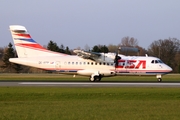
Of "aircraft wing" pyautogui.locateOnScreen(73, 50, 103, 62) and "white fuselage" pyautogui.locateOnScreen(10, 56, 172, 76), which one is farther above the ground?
"aircraft wing" pyautogui.locateOnScreen(73, 50, 103, 62)

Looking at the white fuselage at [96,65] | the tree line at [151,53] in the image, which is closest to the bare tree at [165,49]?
the tree line at [151,53]

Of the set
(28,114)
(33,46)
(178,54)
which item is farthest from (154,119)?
(178,54)

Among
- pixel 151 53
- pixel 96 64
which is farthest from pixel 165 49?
pixel 96 64

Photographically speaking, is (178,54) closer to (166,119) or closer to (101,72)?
(101,72)

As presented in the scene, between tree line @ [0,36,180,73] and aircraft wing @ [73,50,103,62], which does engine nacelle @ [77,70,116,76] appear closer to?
aircraft wing @ [73,50,103,62]

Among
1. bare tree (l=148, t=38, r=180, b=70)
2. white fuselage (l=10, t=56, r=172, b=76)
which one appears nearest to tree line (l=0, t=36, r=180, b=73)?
bare tree (l=148, t=38, r=180, b=70)

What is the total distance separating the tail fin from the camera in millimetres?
43906

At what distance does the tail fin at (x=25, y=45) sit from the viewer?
43.9 meters

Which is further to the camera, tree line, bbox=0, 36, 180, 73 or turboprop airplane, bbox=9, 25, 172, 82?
tree line, bbox=0, 36, 180, 73

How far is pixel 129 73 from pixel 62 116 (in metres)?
28.6

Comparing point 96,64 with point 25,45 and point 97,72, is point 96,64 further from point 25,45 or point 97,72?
point 25,45

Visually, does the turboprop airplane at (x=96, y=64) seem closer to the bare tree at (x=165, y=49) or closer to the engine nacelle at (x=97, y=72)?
the engine nacelle at (x=97, y=72)

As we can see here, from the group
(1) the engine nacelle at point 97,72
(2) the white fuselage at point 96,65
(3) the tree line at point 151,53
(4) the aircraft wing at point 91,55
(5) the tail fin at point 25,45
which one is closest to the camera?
(4) the aircraft wing at point 91,55

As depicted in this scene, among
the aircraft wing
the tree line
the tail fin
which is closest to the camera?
the aircraft wing
